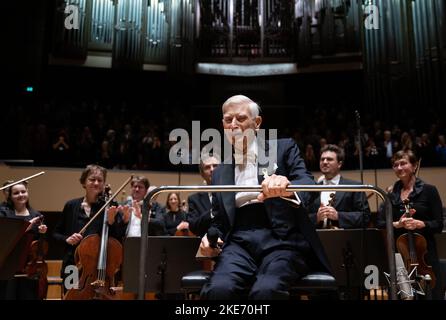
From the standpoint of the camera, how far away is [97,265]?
374 centimetres

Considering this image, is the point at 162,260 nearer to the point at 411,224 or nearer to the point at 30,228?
the point at 30,228

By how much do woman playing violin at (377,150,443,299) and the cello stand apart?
2117 millimetres

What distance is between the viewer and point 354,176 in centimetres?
826

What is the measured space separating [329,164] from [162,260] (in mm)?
1647

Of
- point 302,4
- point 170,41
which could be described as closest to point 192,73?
point 170,41

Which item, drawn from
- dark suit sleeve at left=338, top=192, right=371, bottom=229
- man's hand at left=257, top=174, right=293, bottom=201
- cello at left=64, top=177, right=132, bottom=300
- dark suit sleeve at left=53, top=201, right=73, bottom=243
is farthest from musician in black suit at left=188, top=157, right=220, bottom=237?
dark suit sleeve at left=53, top=201, right=73, bottom=243

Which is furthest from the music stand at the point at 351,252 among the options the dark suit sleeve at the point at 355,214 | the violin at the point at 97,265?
the violin at the point at 97,265

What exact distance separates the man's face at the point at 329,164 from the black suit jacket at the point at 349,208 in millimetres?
98

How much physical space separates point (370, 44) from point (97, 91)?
6.22m

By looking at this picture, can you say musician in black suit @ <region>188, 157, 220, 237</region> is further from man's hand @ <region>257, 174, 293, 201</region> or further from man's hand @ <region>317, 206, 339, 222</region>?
man's hand @ <region>317, 206, 339, 222</region>

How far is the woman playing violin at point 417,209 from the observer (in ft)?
12.1

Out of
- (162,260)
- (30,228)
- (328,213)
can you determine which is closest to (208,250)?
(162,260)

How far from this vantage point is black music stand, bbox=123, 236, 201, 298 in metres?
3.24
